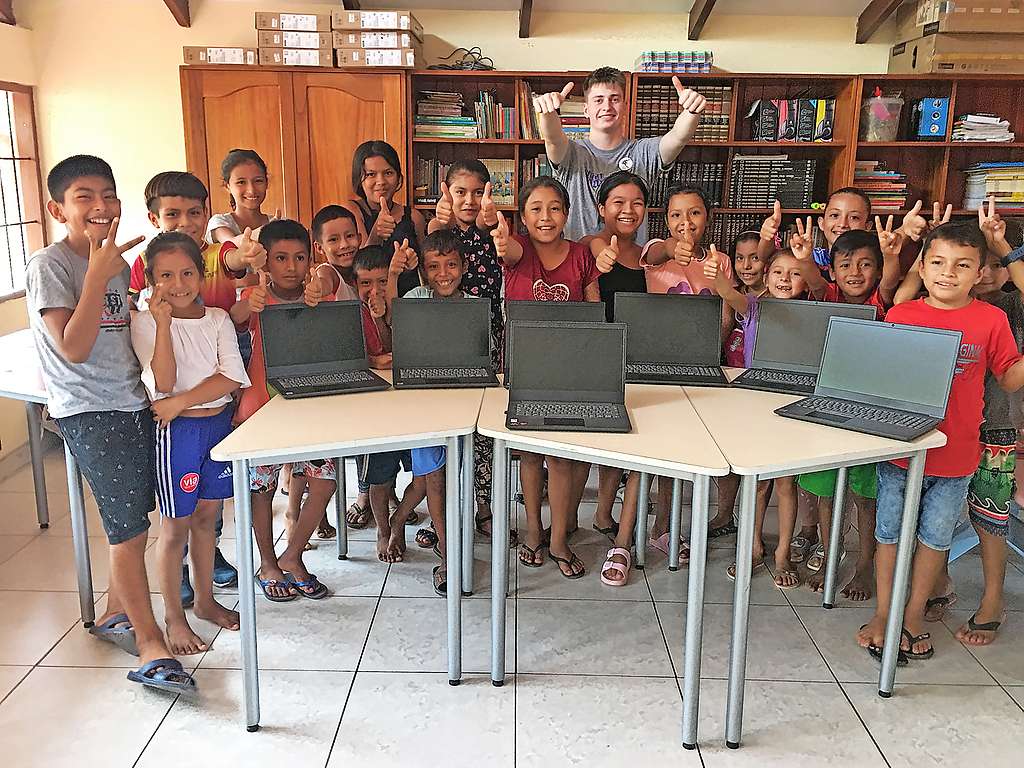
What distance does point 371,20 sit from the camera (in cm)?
477

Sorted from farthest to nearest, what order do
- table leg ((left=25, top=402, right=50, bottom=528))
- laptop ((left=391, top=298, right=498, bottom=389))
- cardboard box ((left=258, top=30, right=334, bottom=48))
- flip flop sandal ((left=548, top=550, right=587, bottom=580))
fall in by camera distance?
cardboard box ((left=258, top=30, right=334, bottom=48)) < table leg ((left=25, top=402, right=50, bottom=528)) < flip flop sandal ((left=548, top=550, right=587, bottom=580)) < laptop ((left=391, top=298, right=498, bottom=389))

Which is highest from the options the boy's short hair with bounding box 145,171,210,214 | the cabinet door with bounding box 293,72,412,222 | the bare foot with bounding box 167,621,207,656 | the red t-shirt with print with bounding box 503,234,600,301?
the cabinet door with bounding box 293,72,412,222

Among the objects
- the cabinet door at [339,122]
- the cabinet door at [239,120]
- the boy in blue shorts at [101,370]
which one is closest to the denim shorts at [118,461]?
the boy in blue shorts at [101,370]

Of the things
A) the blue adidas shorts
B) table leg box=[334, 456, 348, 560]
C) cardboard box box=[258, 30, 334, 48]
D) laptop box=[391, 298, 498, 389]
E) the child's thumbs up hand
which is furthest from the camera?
cardboard box box=[258, 30, 334, 48]

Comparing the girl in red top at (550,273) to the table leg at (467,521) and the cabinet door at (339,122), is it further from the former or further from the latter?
the cabinet door at (339,122)

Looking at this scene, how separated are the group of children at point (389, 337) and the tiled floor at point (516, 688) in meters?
0.11

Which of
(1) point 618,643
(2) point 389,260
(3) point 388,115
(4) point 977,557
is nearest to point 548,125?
(2) point 389,260

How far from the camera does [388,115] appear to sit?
16.3 ft

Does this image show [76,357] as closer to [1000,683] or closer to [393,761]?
[393,761]

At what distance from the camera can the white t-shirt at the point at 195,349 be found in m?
2.36

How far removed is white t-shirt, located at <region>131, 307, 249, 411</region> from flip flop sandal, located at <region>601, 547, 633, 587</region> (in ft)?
4.74

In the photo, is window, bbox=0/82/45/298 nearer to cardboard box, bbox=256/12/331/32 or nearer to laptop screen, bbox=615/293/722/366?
cardboard box, bbox=256/12/331/32

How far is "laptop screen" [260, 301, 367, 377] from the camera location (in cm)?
260

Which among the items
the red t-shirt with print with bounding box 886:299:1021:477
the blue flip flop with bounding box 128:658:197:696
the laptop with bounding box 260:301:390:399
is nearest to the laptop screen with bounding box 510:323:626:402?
the laptop with bounding box 260:301:390:399
